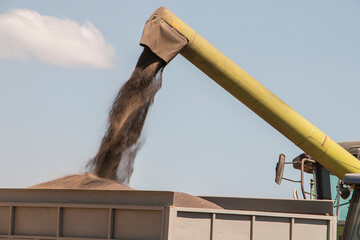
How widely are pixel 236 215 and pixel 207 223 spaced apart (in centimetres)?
33

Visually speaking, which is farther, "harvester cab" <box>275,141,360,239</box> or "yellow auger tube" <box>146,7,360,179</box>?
"harvester cab" <box>275,141,360,239</box>

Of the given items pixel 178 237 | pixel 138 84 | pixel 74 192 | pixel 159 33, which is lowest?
→ pixel 178 237

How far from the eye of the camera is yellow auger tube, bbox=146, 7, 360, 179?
7566 millimetres

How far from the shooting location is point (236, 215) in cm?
567

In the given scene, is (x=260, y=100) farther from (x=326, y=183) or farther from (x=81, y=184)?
(x=81, y=184)

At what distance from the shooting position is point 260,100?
7840mm

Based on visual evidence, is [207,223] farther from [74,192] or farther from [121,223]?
[74,192]

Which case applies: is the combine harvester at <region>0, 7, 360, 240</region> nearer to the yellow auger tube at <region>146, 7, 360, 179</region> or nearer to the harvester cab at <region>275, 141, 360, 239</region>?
the yellow auger tube at <region>146, 7, 360, 179</region>

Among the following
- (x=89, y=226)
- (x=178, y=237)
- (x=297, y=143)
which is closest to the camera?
(x=178, y=237)

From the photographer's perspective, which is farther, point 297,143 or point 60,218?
point 297,143

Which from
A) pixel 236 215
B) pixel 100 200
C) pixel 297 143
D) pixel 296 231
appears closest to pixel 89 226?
pixel 100 200

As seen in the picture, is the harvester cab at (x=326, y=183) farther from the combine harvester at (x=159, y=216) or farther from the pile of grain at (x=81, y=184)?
the pile of grain at (x=81, y=184)

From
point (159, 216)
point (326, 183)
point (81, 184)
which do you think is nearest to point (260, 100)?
point (326, 183)

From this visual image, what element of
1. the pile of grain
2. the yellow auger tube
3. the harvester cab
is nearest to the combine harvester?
the yellow auger tube
